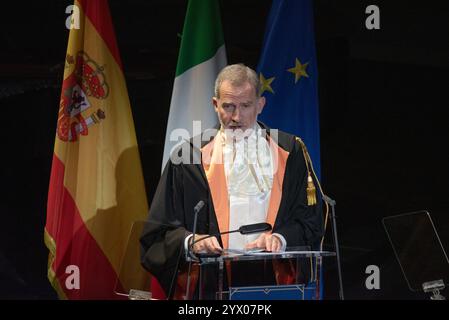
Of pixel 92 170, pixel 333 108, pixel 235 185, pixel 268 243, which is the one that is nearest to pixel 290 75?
pixel 333 108

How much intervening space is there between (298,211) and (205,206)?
391mm

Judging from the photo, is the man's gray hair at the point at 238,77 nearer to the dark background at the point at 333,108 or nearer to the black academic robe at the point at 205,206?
the black academic robe at the point at 205,206

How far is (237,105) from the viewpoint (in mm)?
3699

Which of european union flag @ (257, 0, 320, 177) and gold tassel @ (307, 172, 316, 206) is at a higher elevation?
european union flag @ (257, 0, 320, 177)

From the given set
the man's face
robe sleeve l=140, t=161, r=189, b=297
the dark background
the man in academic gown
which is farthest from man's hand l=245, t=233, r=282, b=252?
the dark background

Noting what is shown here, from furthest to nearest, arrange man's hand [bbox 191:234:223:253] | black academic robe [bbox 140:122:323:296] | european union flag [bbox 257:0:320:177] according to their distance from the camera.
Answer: european union flag [bbox 257:0:320:177] → black academic robe [bbox 140:122:323:296] → man's hand [bbox 191:234:223:253]

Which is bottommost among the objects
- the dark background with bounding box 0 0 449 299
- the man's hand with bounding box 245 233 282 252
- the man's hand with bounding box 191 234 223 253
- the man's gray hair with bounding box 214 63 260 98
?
the man's hand with bounding box 191 234 223 253

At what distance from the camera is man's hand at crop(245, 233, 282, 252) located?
10.8 feet

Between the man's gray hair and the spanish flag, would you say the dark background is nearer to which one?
the spanish flag

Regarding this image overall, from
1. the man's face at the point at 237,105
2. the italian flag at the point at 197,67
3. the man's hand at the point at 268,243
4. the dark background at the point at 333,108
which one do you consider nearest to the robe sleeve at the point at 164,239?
the man's hand at the point at 268,243

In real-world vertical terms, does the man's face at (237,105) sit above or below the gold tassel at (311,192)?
above

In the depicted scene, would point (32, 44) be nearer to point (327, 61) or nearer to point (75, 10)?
point (75, 10)

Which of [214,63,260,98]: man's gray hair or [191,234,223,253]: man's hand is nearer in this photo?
[191,234,223,253]: man's hand

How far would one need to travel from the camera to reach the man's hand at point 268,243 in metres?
3.31
